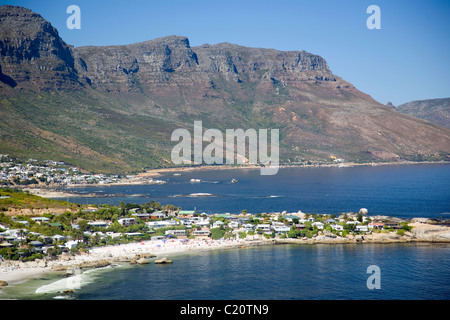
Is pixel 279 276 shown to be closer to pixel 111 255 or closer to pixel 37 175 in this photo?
pixel 111 255

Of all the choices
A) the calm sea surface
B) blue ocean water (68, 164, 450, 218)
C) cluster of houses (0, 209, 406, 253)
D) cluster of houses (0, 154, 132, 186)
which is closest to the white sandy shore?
the calm sea surface

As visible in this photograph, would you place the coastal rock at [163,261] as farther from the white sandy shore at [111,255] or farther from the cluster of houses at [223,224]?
the cluster of houses at [223,224]

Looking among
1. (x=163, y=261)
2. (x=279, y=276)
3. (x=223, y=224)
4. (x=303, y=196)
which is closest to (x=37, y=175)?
(x=303, y=196)

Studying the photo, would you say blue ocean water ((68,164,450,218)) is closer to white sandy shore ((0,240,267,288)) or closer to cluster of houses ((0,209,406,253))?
cluster of houses ((0,209,406,253))

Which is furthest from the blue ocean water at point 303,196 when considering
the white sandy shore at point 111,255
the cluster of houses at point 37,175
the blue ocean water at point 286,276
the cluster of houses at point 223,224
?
the blue ocean water at point 286,276

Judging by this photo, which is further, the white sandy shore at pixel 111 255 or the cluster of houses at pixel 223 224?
the cluster of houses at pixel 223 224
